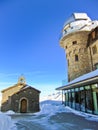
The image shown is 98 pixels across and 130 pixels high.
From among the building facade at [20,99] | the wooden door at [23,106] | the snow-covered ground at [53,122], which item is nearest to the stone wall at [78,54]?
the building facade at [20,99]

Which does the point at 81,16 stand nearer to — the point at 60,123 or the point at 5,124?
the point at 60,123

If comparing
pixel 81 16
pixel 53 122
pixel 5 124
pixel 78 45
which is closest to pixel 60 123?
pixel 53 122

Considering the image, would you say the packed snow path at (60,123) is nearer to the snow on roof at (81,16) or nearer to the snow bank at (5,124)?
the snow bank at (5,124)

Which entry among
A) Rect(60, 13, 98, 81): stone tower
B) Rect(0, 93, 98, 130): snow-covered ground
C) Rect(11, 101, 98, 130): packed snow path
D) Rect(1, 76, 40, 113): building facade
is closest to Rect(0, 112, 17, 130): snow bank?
Rect(0, 93, 98, 130): snow-covered ground

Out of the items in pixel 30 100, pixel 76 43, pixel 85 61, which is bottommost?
pixel 30 100

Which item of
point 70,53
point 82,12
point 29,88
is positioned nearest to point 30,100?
point 29,88

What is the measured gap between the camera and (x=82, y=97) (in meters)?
16.5

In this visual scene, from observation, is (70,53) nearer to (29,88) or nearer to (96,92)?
(29,88)

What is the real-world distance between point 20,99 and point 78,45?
14364 millimetres

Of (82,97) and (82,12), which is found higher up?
(82,12)

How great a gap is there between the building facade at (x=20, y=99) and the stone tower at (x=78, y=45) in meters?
8.09

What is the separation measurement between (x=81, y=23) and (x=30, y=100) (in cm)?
1653

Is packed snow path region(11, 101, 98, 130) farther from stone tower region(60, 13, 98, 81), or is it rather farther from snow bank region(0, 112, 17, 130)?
stone tower region(60, 13, 98, 81)

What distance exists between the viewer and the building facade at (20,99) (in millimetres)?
28328
